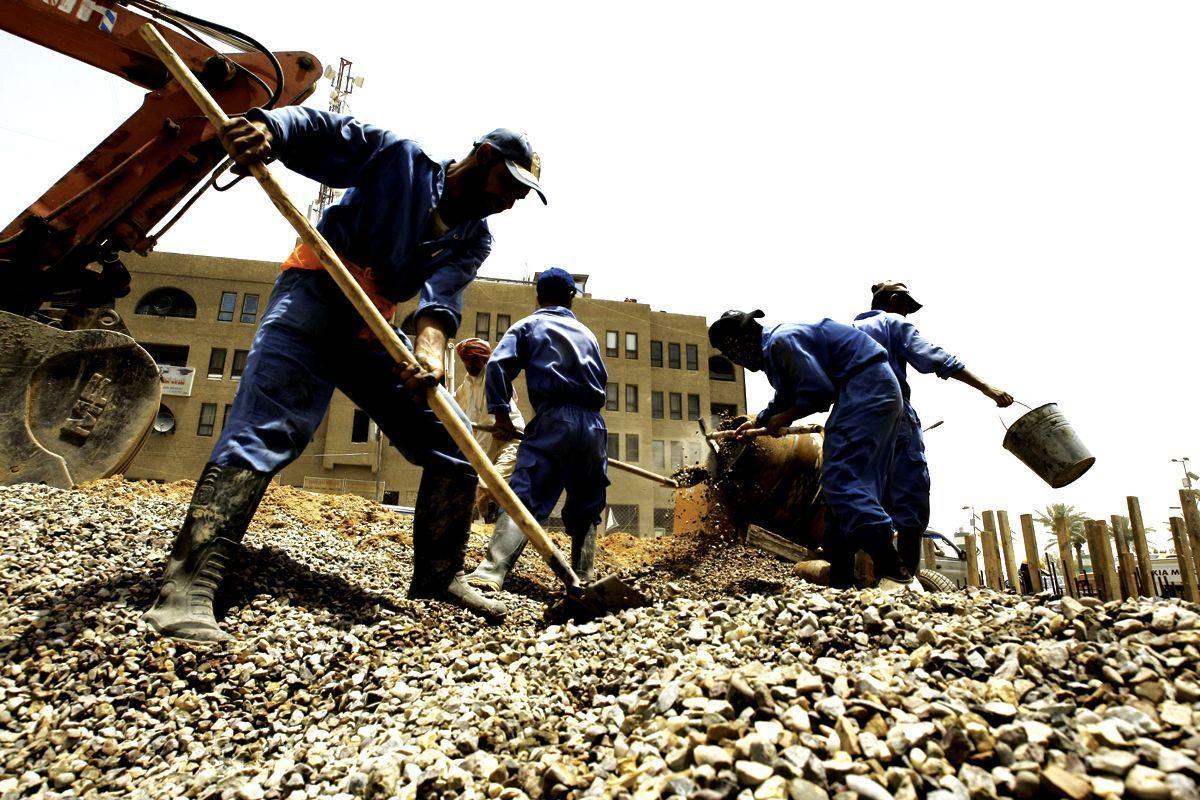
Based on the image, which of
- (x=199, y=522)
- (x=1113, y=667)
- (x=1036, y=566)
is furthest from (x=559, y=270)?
(x=1036, y=566)

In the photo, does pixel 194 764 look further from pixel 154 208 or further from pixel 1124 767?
→ pixel 154 208

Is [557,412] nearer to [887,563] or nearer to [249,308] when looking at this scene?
[887,563]

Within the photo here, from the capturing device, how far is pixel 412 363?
3.01 m

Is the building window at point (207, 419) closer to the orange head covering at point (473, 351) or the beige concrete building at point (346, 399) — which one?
the beige concrete building at point (346, 399)

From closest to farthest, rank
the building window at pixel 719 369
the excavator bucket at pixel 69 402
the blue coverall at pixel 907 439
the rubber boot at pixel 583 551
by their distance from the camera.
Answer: the rubber boot at pixel 583 551, the blue coverall at pixel 907 439, the excavator bucket at pixel 69 402, the building window at pixel 719 369

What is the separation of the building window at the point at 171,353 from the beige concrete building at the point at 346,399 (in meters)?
0.05

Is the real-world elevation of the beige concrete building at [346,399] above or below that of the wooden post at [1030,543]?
above

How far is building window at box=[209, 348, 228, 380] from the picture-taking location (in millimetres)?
30531

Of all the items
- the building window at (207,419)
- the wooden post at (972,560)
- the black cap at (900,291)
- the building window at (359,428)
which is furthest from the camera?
the building window at (359,428)

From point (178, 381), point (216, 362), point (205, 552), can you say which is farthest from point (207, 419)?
point (205, 552)

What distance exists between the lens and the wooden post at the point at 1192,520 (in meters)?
8.06

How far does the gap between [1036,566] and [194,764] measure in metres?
10.4

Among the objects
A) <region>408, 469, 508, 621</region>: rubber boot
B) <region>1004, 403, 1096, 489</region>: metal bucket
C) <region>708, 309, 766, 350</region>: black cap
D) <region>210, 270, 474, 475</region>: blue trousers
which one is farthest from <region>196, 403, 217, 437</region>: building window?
<region>1004, 403, 1096, 489</region>: metal bucket

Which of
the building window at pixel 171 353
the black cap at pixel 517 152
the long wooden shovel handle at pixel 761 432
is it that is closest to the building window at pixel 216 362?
the building window at pixel 171 353
